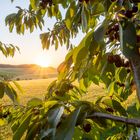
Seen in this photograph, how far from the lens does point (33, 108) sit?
72.2 inches

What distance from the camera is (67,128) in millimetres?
1422

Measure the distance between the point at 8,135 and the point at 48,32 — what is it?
859cm

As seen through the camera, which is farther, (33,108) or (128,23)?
(33,108)

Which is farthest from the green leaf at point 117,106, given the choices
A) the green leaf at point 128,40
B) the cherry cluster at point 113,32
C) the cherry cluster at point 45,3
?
the cherry cluster at point 45,3

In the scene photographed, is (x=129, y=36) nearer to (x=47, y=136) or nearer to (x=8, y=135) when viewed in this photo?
(x=47, y=136)

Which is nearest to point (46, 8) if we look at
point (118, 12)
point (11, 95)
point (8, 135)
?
point (11, 95)

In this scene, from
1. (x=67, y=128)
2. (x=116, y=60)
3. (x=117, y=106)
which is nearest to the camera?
(x=67, y=128)

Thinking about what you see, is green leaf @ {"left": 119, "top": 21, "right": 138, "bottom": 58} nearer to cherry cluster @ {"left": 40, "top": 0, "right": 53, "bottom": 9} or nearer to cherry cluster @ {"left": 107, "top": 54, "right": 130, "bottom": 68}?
cherry cluster @ {"left": 107, "top": 54, "right": 130, "bottom": 68}

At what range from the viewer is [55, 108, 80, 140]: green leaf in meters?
1.38

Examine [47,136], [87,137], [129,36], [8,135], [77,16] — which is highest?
[77,16]

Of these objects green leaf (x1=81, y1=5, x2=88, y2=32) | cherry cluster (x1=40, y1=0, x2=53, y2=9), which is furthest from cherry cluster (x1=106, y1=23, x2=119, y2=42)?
cherry cluster (x1=40, y1=0, x2=53, y2=9)

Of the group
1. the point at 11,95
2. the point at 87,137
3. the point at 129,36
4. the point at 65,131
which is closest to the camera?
the point at 129,36

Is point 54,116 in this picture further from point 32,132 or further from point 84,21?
point 84,21

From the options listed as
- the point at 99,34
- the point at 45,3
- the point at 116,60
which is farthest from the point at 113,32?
the point at 45,3
